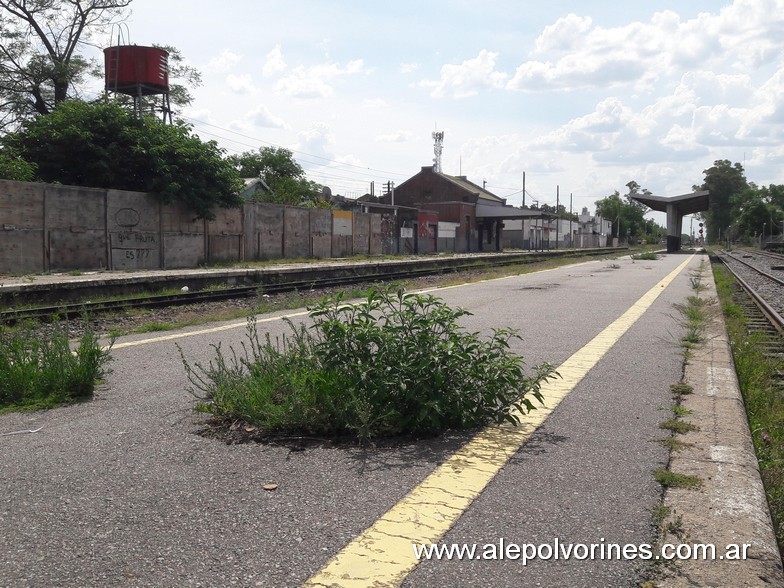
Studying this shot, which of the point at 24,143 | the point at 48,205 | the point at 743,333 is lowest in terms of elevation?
the point at 743,333

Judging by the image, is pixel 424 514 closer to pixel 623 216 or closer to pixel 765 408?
pixel 765 408

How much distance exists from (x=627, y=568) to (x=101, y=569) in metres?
2.01

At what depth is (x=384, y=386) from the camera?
14.3ft

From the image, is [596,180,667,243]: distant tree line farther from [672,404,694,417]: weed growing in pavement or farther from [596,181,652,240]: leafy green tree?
[672,404,694,417]: weed growing in pavement

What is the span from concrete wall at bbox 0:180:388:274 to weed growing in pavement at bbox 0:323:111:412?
50.8ft

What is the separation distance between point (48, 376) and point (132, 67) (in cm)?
2878

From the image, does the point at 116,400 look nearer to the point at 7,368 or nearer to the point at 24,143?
the point at 7,368

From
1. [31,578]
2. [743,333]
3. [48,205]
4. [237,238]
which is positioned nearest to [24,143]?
[48,205]

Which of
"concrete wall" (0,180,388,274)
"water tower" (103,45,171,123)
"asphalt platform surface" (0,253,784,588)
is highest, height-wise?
"water tower" (103,45,171,123)

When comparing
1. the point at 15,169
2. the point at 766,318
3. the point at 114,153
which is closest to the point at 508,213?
the point at 114,153

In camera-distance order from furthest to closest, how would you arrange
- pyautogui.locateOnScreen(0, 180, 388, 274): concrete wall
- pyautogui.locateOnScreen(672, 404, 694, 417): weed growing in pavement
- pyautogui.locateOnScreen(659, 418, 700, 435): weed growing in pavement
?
pyautogui.locateOnScreen(0, 180, 388, 274): concrete wall
pyautogui.locateOnScreen(672, 404, 694, 417): weed growing in pavement
pyautogui.locateOnScreen(659, 418, 700, 435): weed growing in pavement

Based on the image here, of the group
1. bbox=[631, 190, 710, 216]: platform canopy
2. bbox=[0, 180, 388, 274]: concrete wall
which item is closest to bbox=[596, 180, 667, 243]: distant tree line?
bbox=[631, 190, 710, 216]: platform canopy

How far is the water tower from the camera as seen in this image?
30859mm

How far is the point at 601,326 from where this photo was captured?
395 inches
